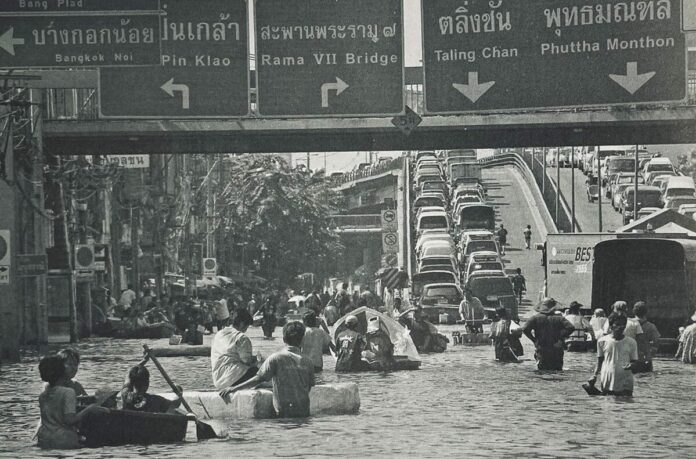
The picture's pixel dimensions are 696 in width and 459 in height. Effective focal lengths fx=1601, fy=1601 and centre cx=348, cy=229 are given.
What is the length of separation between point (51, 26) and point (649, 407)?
31.8 ft

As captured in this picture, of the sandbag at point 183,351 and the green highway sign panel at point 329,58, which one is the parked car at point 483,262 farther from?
the green highway sign panel at point 329,58

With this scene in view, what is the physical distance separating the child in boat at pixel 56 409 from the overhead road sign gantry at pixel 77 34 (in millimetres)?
8289

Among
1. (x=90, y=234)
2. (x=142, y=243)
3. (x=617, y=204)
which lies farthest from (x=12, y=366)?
(x=617, y=204)

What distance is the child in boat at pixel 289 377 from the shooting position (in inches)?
682

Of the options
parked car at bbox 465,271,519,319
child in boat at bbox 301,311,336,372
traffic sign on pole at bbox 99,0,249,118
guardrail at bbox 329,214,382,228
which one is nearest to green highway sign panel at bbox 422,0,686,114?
traffic sign on pole at bbox 99,0,249,118

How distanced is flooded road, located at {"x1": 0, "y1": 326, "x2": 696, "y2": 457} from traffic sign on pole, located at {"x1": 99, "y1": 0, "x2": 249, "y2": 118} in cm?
459

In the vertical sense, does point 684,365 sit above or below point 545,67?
below

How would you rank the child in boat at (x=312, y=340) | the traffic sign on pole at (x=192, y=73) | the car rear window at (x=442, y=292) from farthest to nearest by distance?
the car rear window at (x=442, y=292) < the traffic sign on pole at (x=192, y=73) < the child in boat at (x=312, y=340)

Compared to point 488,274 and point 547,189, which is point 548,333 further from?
point 547,189

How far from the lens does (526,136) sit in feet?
118

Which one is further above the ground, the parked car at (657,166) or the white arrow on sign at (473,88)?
the parked car at (657,166)

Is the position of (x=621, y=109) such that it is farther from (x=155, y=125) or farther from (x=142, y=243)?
(x=142, y=243)

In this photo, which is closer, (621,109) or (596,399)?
(596,399)

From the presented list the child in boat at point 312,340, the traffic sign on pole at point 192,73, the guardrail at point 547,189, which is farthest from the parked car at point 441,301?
the guardrail at point 547,189
